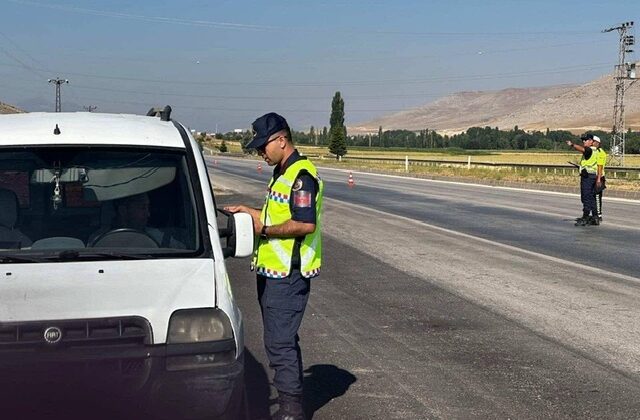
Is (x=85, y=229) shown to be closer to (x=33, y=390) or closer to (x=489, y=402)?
(x=33, y=390)

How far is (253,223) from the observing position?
4.54 meters

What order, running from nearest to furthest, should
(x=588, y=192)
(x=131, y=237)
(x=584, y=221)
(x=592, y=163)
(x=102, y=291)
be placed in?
(x=102, y=291) < (x=131, y=237) < (x=592, y=163) < (x=588, y=192) < (x=584, y=221)

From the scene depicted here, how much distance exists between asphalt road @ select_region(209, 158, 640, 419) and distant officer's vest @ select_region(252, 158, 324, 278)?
3.48 ft

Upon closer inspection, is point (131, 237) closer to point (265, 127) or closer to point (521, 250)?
point (265, 127)

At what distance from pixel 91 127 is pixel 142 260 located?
1.05 m

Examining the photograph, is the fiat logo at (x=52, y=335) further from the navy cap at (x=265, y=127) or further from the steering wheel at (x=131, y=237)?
the navy cap at (x=265, y=127)

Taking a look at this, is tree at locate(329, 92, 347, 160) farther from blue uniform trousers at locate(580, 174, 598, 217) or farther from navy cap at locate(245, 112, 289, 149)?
navy cap at locate(245, 112, 289, 149)

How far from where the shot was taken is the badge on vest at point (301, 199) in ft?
14.8

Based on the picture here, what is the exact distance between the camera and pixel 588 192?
58.0ft

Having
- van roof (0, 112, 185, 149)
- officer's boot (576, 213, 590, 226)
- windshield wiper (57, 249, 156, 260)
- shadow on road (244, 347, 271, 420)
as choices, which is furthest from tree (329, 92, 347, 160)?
windshield wiper (57, 249, 156, 260)

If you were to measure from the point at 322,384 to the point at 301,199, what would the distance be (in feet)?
6.04

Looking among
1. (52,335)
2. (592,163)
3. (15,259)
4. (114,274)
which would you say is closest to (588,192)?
(592,163)

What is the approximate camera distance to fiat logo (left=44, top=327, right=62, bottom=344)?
355cm

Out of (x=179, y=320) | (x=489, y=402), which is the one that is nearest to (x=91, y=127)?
(x=179, y=320)
